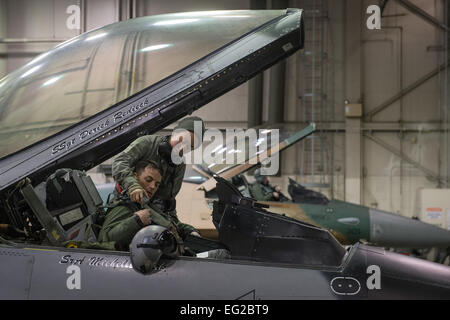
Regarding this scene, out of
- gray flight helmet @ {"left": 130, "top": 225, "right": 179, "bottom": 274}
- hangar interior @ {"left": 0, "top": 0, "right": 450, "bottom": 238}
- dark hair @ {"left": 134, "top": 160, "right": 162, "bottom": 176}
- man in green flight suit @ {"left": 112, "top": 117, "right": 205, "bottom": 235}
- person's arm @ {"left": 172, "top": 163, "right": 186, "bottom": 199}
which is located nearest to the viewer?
gray flight helmet @ {"left": 130, "top": 225, "right": 179, "bottom": 274}

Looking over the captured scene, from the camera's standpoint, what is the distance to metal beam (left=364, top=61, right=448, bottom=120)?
10570 mm

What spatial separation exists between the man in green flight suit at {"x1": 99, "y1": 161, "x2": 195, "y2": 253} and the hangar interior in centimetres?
Answer: 766

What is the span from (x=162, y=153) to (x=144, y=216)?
48 centimetres

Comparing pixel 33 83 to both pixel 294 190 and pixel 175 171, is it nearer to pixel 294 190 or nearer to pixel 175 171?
pixel 175 171

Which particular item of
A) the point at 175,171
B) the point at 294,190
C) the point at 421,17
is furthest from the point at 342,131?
the point at 175,171

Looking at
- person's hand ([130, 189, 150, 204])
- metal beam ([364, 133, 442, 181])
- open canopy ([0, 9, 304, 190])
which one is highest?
open canopy ([0, 9, 304, 190])

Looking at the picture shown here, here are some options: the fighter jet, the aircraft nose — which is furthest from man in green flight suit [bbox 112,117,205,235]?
the aircraft nose

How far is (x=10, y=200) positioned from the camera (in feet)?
7.01

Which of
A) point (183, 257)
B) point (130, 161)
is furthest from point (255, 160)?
point (183, 257)

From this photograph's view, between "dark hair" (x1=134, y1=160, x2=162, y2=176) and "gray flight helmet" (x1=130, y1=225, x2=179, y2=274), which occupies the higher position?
"dark hair" (x1=134, y1=160, x2=162, y2=176)

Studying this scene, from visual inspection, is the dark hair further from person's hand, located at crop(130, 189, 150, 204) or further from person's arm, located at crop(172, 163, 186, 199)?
person's hand, located at crop(130, 189, 150, 204)

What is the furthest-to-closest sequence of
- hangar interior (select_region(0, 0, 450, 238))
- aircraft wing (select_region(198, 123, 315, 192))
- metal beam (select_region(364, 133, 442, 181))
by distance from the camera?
metal beam (select_region(364, 133, 442, 181)) → hangar interior (select_region(0, 0, 450, 238)) → aircraft wing (select_region(198, 123, 315, 192))

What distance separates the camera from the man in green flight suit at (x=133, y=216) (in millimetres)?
2070
